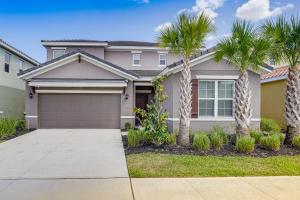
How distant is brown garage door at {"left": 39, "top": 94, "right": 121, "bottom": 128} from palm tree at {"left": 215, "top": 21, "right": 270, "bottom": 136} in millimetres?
8941

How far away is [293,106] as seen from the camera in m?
10.5

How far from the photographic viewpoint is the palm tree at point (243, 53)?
33.1 ft

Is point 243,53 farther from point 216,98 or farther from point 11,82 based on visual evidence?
point 11,82

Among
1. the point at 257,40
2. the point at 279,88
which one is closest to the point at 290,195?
the point at 257,40

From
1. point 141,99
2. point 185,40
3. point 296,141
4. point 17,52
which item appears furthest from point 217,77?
point 17,52

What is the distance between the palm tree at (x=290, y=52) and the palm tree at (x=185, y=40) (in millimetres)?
2551

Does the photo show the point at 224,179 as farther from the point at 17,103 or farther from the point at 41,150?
the point at 17,103

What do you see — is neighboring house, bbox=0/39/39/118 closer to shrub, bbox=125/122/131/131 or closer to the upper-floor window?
the upper-floor window

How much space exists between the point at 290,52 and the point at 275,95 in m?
8.13

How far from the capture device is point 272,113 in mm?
18203

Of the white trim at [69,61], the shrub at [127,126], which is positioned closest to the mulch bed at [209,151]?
the shrub at [127,126]

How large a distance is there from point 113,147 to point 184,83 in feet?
13.2

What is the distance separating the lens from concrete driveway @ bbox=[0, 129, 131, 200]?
5500mm

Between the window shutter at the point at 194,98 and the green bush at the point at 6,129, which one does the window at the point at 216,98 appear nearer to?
the window shutter at the point at 194,98
